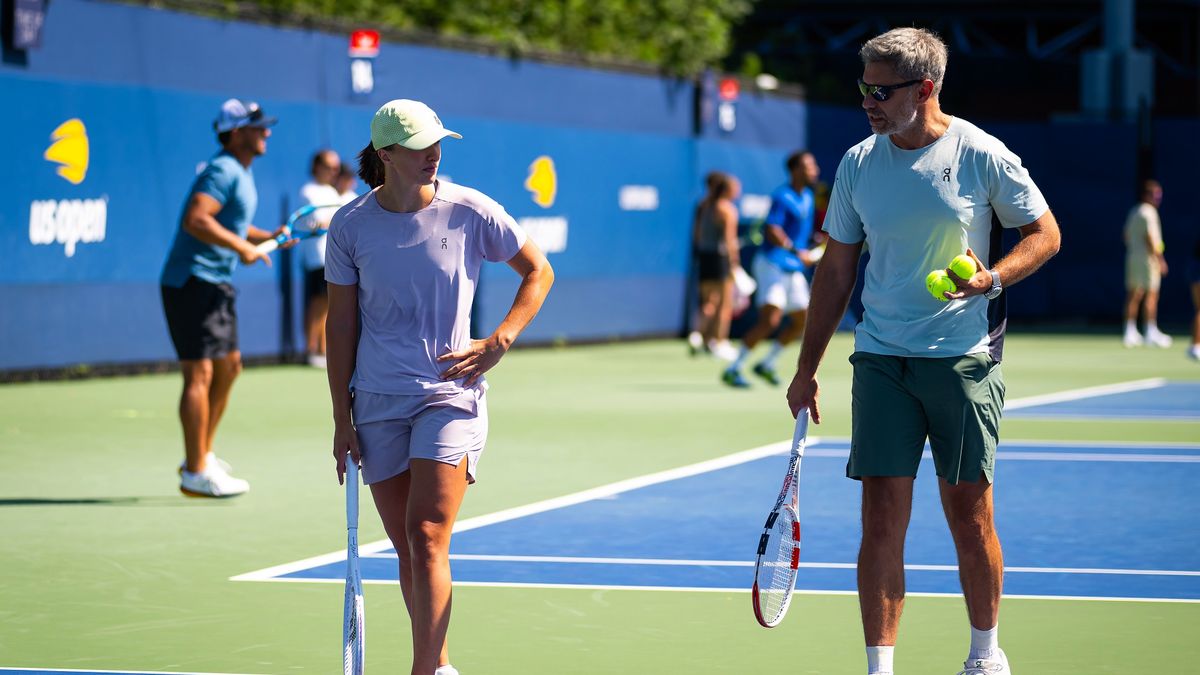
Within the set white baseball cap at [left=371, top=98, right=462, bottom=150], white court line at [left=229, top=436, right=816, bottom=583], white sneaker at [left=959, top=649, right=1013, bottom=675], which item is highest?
white baseball cap at [left=371, top=98, right=462, bottom=150]

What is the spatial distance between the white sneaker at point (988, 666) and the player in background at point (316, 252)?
13.3 m

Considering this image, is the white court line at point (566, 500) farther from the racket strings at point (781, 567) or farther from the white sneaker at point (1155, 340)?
the white sneaker at point (1155, 340)

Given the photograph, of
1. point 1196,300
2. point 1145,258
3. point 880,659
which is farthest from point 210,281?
point 1145,258

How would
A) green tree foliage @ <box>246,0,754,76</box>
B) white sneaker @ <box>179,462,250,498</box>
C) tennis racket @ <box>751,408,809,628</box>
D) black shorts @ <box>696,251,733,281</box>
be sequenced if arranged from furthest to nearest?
green tree foliage @ <box>246,0,754,76</box> < black shorts @ <box>696,251,733,281</box> < white sneaker @ <box>179,462,250,498</box> < tennis racket @ <box>751,408,809,628</box>

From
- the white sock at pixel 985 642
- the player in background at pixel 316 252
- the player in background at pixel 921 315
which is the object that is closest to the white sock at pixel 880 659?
the player in background at pixel 921 315

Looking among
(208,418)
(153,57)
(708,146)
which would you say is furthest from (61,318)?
(708,146)

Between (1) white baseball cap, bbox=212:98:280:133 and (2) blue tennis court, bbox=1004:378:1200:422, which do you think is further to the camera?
(2) blue tennis court, bbox=1004:378:1200:422

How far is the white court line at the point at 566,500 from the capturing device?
26.6 feet

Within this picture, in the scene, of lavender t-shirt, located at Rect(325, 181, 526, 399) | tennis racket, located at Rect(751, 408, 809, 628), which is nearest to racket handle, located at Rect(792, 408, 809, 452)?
tennis racket, located at Rect(751, 408, 809, 628)

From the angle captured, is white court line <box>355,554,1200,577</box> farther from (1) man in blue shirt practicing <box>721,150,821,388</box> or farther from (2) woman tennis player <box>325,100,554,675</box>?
(1) man in blue shirt practicing <box>721,150,821,388</box>

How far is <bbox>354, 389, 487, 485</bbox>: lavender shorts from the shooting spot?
5.59 meters

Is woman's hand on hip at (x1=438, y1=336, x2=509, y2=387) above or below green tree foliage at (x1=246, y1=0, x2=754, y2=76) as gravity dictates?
below

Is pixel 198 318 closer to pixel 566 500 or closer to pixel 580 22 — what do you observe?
pixel 566 500

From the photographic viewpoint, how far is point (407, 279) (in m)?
5.57
